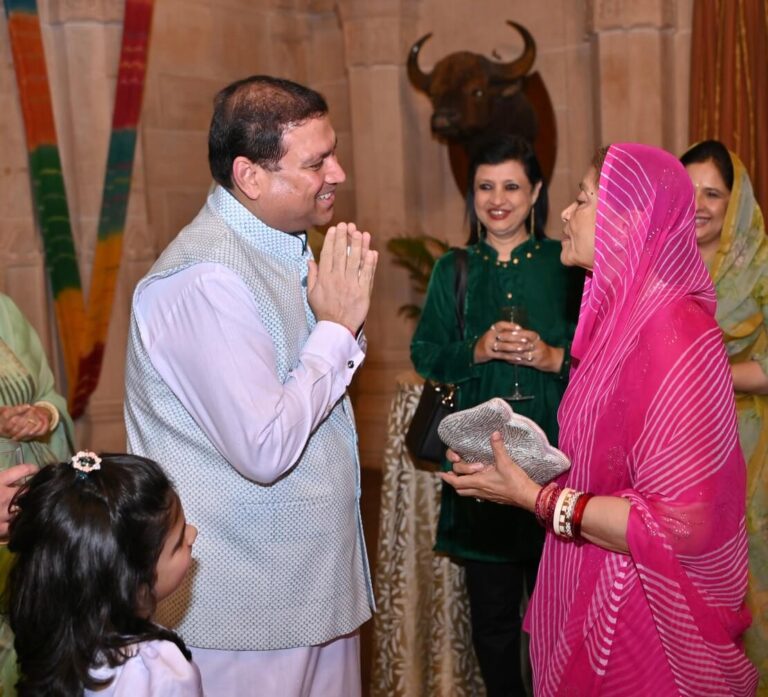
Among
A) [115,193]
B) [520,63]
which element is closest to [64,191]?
[115,193]

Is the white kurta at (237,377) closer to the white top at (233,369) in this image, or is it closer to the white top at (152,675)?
the white top at (233,369)

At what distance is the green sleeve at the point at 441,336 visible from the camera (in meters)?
3.61

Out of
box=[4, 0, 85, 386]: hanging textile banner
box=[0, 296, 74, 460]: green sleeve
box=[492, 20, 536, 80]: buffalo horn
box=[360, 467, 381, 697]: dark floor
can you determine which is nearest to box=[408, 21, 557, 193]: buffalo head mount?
box=[492, 20, 536, 80]: buffalo horn

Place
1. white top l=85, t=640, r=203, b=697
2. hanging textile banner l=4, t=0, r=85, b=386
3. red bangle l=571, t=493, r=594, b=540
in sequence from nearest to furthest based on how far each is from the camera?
white top l=85, t=640, r=203, b=697
red bangle l=571, t=493, r=594, b=540
hanging textile banner l=4, t=0, r=85, b=386

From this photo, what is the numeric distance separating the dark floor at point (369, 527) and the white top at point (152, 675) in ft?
7.83

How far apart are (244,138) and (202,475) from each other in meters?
0.73

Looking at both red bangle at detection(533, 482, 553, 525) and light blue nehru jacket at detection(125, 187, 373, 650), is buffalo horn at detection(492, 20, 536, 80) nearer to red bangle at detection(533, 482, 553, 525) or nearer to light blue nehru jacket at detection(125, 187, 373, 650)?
light blue nehru jacket at detection(125, 187, 373, 650)

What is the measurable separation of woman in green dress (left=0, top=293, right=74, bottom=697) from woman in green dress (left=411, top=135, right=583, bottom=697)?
121 cm

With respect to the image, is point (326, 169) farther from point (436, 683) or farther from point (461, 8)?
point (461, 8)

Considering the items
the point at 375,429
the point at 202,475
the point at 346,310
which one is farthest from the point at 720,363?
the point at 375,429

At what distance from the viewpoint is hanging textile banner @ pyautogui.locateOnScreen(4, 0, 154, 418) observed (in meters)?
5.72

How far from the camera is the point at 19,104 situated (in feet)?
18.9

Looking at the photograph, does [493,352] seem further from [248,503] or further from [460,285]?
[248,503]

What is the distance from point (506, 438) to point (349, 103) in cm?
537
